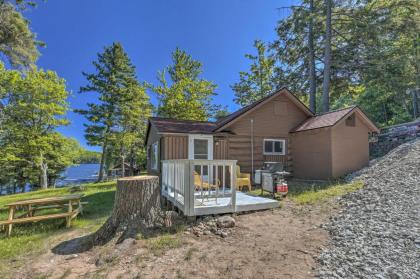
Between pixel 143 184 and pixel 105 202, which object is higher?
pixel 143 184

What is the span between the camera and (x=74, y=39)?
57.7 feet

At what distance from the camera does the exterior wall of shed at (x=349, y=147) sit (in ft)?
35.3

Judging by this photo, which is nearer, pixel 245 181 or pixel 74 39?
pixel 245 181

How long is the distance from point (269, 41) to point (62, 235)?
2067 cm

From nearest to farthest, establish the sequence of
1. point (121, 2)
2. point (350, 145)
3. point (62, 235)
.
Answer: point (62, 235), point (350, 145), point (121, 2)

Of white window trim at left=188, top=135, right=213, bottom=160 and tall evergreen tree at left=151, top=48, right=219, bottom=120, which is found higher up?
tall evergreen tree at left=151, top=48, right=219, bottom=120

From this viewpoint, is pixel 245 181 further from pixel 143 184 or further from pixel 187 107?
pixel 187 107

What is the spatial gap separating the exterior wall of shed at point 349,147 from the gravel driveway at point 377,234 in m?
3.47

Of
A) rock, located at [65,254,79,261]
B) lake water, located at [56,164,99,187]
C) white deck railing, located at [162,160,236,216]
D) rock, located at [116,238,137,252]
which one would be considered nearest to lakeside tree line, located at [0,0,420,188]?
lake water, located at [56,164,99,187]

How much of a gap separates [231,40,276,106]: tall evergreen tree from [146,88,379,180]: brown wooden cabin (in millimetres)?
11836

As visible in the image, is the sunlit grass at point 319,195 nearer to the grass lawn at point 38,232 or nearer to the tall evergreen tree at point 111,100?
the grass lawn at point 38,232

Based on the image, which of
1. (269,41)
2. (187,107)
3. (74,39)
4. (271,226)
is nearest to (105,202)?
(271,226)

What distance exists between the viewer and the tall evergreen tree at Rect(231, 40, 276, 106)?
80.1 ft

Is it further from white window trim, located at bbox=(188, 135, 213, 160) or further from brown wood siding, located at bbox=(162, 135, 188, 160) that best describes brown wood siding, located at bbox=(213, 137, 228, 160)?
brown wood siding, located at bbox=(162, 135, 188, 160)
